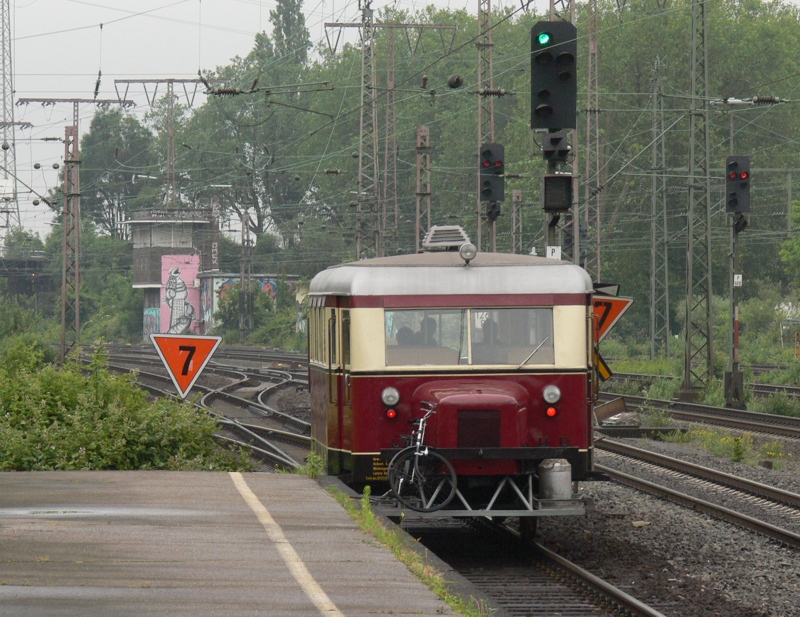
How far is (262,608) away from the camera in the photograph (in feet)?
22.3

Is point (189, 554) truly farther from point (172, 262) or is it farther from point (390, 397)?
point (172, 262)

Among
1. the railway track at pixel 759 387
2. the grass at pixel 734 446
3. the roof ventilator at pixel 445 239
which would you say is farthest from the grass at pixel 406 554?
the railway track at pixel 759 387

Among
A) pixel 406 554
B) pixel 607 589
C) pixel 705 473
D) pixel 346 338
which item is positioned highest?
pixel 346 338

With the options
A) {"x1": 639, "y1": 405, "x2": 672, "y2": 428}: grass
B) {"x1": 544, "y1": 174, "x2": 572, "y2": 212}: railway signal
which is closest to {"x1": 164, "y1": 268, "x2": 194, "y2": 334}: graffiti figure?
{"x1": 639, "y1": 405, "x2": 672, "y2": 428}: grass

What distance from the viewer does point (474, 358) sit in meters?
11.9

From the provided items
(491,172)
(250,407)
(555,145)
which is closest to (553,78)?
(555,145)

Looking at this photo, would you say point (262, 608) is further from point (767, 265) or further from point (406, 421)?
point (767, 265)

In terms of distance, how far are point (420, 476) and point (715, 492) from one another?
6381mm

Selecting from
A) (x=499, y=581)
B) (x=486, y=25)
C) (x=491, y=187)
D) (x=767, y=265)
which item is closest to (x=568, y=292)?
(x=499, y=581)

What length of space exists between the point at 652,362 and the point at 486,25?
1374cm

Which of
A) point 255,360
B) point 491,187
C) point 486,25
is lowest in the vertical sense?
point 255,360

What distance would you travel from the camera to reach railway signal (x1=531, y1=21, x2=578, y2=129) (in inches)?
602

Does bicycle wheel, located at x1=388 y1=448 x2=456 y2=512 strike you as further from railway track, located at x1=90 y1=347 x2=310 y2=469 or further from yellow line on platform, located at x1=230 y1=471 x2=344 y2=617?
railway track, located at x1=90 y1=347 x2=310 y2=469

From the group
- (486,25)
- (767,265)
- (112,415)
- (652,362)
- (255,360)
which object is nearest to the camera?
(112,415)
